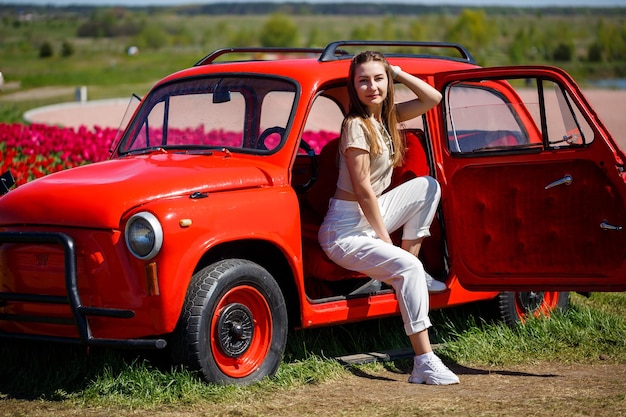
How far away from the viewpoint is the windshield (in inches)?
269

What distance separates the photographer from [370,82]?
6.38 metres

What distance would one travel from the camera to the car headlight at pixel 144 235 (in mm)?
5457

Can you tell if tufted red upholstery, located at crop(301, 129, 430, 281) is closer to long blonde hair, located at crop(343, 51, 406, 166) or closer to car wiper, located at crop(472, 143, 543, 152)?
car wiper, located at crop(472, 143, 543, 152)

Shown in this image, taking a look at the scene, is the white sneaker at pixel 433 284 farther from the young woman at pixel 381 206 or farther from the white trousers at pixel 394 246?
the white trousers at pixel 394 246

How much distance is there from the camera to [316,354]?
6918 mm

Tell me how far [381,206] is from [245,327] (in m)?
1.14

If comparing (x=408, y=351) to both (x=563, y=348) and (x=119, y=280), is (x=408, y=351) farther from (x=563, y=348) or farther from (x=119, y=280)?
(x=119, y=280)

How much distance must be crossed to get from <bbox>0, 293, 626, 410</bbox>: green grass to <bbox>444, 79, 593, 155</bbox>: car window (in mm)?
1234

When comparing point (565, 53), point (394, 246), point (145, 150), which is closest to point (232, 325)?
point (394, 246)

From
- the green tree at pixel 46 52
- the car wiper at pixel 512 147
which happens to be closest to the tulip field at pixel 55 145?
the car wiper at pixel 512 147

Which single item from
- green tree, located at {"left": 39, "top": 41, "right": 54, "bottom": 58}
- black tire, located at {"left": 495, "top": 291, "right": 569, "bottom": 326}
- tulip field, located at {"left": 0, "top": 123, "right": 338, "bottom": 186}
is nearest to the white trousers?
black tire, located at {"left": 495, "top": 291, "right": 569, "bottom": 326}

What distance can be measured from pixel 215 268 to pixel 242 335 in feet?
1.38

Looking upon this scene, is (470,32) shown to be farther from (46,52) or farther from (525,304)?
(525,304)

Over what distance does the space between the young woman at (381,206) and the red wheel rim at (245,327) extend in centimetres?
62
